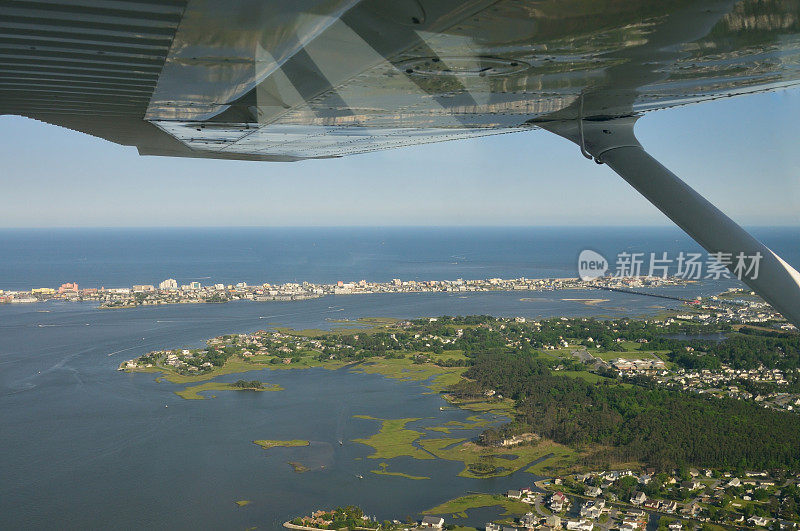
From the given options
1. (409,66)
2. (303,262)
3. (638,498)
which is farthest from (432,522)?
(303,262)

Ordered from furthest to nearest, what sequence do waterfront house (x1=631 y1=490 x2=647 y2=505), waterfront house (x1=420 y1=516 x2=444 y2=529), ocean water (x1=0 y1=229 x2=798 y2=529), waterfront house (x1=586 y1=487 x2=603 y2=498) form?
ocean water (x1=0 y1=229 x2=798 y2=529) < waterfront house (x1=586 y1=487 x2=603 y2=498) < waterfront house (x1=631 y1=490 x2=647 y2=505) < waterfront house (x1=420 y1=516 x2=444 y2=529)

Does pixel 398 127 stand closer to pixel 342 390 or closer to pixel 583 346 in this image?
pixel 342 390

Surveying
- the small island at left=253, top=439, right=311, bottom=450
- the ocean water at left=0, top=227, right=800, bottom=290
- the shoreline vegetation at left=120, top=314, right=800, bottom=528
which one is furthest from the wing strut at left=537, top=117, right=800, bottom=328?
the ocean water at left=0, top=227, right=800, bottom=290

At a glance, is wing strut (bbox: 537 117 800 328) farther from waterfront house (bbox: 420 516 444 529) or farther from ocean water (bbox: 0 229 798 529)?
ocean water (bbox: 0 229 798 529)

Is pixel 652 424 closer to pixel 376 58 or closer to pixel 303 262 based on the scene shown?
pixel 376 58

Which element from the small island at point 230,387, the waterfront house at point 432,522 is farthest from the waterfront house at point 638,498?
the small island at point 230,387

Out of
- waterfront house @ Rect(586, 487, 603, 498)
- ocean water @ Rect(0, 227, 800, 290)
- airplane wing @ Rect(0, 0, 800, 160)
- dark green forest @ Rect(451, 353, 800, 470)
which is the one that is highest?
airplane wing @ Rect(0, 0, 800, 160)

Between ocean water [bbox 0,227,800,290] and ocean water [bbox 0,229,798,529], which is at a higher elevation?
ocean water [bbox 0,227,800,290]

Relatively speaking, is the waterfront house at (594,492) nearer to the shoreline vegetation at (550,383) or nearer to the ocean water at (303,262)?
the shoreline vegetation at (550,383)
